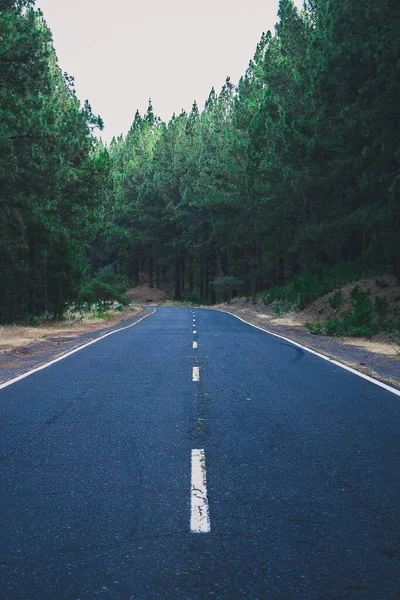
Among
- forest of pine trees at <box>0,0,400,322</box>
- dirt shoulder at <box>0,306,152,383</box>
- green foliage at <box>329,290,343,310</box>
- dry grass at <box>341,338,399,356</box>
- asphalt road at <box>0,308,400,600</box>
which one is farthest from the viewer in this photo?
green foliage at <box>329,290,343,310</box>

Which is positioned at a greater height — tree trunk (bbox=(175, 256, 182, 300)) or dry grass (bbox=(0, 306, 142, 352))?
tree trunk (bbox=(175, 256, 182, 300))

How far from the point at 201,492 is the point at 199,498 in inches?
6.0

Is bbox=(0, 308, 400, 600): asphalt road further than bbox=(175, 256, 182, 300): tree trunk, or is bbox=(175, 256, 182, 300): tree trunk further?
bbox=(175, 256, 182, 300): tree trunk

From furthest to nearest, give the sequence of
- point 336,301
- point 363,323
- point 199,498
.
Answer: point 336,301 < point 363,323 < point 199,498

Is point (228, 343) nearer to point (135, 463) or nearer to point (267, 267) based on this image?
point (135, 463)

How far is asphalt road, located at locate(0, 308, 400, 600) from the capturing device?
345 cm

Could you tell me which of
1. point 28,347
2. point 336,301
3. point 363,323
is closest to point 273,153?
point 336,301

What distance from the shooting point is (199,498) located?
15.6 feet

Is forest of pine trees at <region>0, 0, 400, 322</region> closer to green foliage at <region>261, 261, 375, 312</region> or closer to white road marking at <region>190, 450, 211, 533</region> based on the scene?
green foliage at <region>261, 261, 375, 312</region>

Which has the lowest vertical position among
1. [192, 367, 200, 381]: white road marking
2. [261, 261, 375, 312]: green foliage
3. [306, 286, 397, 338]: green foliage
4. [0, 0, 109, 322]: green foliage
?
[192, 367, 200, 381]: white road marking

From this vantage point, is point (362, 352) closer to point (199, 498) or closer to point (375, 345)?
point (375, 345)

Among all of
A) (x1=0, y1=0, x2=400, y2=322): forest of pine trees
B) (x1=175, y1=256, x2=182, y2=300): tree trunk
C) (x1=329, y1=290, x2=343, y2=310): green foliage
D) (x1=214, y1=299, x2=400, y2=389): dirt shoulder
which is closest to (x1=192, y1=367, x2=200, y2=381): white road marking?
(x1=214, y1=299, x2=400, y2=389): dirt shoulder

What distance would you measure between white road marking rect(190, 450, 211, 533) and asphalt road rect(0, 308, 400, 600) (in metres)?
0.04

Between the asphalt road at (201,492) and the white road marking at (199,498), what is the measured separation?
4cm
